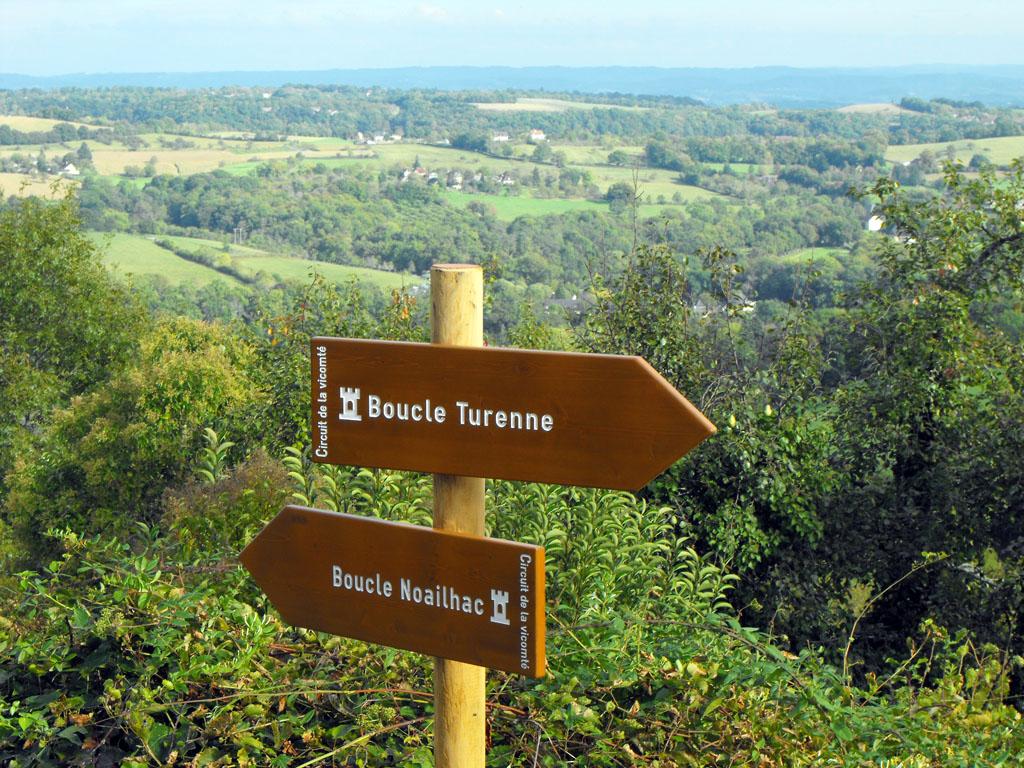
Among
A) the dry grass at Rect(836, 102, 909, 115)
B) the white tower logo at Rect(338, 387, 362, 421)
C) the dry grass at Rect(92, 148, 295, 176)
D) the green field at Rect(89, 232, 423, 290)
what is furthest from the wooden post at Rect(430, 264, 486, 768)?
the dry grass at Rect(92, 148, 295, 176)

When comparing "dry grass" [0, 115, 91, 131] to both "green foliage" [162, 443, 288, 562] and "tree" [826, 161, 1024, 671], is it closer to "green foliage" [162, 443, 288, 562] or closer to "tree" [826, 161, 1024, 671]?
"tree" [826, 161, 1024, 671]

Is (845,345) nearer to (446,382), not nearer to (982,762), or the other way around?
(982,762)

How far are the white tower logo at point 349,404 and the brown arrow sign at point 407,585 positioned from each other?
244 mm

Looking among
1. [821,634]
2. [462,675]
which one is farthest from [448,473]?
[821,634]

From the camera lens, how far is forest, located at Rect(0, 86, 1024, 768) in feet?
11.4

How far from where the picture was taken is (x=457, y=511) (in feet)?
8.57

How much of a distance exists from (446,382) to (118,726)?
184 cm

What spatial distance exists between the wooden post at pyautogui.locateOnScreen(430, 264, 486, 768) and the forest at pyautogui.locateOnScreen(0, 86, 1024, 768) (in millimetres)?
636

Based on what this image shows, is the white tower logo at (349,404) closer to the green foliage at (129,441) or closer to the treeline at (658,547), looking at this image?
the treeline at (658,547)

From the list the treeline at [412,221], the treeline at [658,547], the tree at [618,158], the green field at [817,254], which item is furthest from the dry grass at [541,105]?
the treeline at [658,547]

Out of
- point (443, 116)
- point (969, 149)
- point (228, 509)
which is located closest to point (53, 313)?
point (228, 509)

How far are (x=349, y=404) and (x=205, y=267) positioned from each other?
186 ft

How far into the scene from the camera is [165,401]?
541 inches

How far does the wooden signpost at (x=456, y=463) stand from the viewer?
95.0 inches
